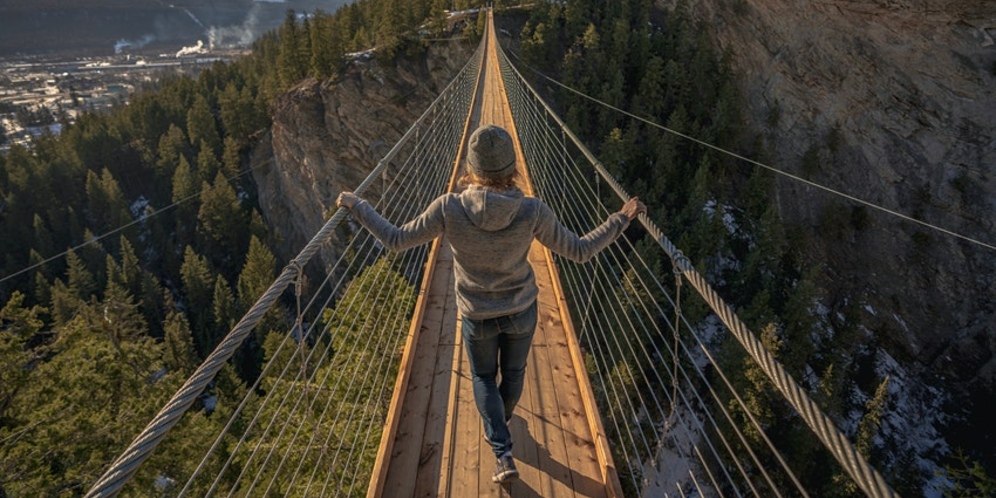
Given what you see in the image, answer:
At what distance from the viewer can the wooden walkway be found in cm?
222

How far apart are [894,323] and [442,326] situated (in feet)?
86.9

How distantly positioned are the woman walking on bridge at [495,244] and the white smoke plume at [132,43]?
21063cm

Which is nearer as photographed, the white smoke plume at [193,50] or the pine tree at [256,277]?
the pine tree at [256,277]

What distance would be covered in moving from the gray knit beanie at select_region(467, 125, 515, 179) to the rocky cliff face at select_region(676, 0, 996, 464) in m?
23.6

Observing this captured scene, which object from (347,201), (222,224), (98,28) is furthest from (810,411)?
(98,28)

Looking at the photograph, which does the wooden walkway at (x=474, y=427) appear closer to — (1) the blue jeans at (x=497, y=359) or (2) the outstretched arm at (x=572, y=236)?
(1) the blue jeans at (x=497, y=359)

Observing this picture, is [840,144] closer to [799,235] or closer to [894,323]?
[799,235]

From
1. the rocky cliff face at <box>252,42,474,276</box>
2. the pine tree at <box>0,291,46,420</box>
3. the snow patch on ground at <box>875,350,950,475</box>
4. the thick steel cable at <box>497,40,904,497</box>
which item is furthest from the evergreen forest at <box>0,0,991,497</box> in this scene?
the thick steel cable at <box>497,40,904,497</box>

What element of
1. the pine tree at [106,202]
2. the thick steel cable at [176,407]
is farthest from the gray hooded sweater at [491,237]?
the pine tree at [106,202]

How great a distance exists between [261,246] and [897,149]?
32.5 m

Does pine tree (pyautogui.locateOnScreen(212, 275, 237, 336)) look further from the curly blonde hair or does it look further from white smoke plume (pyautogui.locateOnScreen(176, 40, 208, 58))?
white smoke plume (pyautogui.locateOnScreen(176, 40, 208, 58))

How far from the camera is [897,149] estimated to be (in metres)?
21.4

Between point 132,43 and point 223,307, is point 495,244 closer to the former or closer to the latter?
point 223,307

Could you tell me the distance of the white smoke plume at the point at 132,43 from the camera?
545 ft
